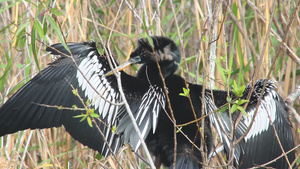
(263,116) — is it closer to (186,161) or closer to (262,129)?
(262,129)

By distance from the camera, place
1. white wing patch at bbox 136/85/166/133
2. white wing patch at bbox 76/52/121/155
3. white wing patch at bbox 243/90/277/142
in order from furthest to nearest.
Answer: white wing patch at bbox 243/90/277/142 < white wing patch at bbox 76/52/121/155 < white wing patch at bbox 136/85/166/133

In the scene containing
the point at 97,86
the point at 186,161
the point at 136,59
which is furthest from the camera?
the point at 136,59

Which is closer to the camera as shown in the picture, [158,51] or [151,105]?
[151,105]

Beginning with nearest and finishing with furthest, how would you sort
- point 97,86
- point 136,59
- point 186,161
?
1. point 186,161
2. point 97,86
3. point 136,59

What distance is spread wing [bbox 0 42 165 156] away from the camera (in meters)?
2.47

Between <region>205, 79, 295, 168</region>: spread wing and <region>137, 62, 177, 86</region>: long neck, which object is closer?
<region>205, 79, 295, 168</region>: spread wing

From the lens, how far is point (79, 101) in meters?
2.49

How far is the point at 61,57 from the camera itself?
260cm

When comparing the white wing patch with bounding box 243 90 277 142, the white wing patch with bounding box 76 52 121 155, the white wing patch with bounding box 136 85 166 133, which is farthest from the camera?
the white wing patch with bounding box 243 90 277 142

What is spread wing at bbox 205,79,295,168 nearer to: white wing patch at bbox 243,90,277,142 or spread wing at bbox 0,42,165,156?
white wing patch at bbox 243,90,277,142

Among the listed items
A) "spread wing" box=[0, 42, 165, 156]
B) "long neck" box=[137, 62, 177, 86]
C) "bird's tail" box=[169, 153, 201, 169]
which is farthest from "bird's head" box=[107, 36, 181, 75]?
"bird's tail" box=[169, 153, 201, 169]

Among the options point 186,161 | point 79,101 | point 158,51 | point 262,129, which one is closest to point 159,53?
point 158,51

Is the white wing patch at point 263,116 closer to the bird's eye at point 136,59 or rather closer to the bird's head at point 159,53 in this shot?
the bird's head at point 159,53

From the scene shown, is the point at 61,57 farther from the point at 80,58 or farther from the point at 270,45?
the point at 270,45
